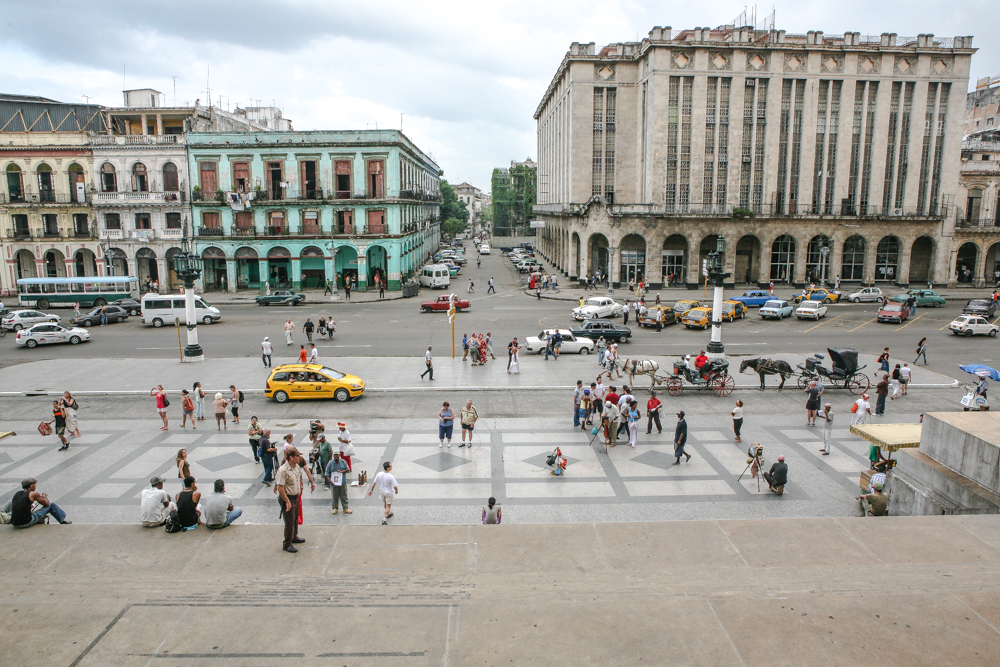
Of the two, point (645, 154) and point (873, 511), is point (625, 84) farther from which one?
point (873, 511)

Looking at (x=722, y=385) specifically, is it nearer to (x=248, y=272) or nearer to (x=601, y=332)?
(x=601, y=332)

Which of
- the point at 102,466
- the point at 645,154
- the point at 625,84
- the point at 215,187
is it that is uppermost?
the point at 625,84

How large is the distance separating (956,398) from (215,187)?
53.1m

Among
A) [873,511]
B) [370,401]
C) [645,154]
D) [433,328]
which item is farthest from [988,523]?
[645,154]

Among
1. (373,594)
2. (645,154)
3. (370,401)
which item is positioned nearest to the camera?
(373,594)

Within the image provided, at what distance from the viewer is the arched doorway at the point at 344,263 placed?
2172 inches

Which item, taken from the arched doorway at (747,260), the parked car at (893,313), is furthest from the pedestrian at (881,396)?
Result: the arched doorway at (747,260)

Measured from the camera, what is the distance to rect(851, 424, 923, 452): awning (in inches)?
516

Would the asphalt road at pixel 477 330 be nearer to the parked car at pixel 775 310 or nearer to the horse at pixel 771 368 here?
the parked car at pixel 775 310

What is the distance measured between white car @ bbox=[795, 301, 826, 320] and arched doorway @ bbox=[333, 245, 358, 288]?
117 ft

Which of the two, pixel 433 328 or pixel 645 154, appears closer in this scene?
pixel 433 328

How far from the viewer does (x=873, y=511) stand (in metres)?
12.5

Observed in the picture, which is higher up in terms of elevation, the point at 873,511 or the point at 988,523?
the point at 988,523

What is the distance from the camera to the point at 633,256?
58156mm
